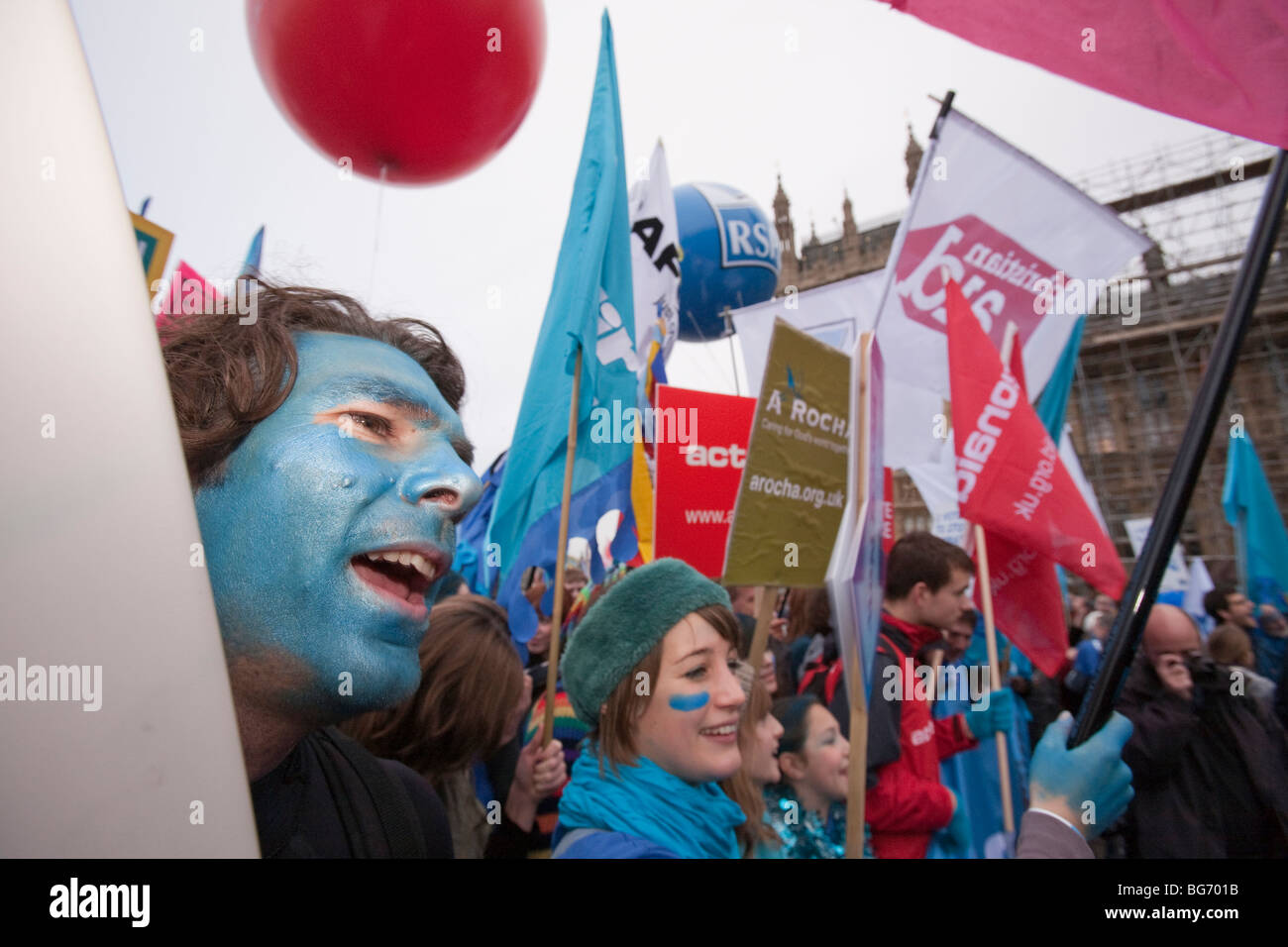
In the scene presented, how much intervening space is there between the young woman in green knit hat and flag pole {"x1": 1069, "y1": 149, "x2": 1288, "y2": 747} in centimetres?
82

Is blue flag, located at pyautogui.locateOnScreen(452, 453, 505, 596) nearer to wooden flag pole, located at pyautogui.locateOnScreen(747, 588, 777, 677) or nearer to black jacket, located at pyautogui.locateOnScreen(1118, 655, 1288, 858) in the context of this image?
wooden flag pole, located at pyautogui.locateOnScreen(747, 588, 777, 677)

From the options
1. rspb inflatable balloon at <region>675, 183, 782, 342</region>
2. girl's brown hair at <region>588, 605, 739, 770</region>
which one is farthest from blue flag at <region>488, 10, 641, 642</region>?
rspb inflatable balloon at <region>675, 183, 782, 342</region>

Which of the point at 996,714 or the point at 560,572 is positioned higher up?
the point at 560,572

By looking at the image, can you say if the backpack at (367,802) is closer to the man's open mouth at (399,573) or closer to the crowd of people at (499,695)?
the crowd of people at (499,695)

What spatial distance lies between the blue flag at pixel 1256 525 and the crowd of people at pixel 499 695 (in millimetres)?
3323

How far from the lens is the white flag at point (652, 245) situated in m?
4.60

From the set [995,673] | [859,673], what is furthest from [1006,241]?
[859,673]

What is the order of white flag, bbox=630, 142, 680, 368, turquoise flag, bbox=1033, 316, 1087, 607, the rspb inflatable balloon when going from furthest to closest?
the rspb inflatable balloon
turquoise flag, bbox=1033, 316, 1087, 607
white flag, bbox=630, 142, 680, 368

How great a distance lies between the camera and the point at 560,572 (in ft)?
9.06

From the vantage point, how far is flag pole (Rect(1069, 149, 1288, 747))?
1549mm

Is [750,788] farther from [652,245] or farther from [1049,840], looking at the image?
[652,245]

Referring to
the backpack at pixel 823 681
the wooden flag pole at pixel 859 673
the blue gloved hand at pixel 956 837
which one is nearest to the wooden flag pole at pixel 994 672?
the blue gloved hand at pixel 956 837

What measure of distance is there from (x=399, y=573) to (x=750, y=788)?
147cm
